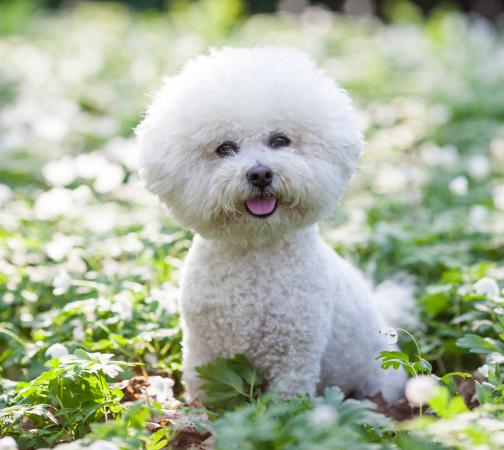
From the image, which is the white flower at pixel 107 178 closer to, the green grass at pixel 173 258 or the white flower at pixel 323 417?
the green grass at pixel 173 258

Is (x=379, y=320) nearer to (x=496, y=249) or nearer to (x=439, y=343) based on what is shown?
(x=439, y=343)

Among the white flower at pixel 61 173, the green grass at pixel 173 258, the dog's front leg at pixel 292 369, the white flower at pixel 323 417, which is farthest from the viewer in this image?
the white flower at pixel 61 173

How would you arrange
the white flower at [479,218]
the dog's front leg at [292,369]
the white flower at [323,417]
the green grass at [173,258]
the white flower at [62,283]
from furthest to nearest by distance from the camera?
the white flower at [479,218] < the white flower at [62,283] < the dog's front leg at [292,369] < the green grass at [173,258] < the white flower at [323,417]

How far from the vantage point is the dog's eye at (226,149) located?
2.59 metres

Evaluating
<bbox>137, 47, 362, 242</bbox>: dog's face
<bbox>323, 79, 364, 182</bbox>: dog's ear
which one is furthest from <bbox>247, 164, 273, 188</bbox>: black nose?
<bbox>323, 79, 364, 182</bbox>: dog's ear

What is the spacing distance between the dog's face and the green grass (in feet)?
1.82

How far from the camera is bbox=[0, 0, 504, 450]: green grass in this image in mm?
2045

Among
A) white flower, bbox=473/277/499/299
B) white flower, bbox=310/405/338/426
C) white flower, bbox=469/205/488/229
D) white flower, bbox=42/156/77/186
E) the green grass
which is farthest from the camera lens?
white flower, bbox=42/156/77/186

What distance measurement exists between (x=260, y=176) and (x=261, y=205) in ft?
0.38

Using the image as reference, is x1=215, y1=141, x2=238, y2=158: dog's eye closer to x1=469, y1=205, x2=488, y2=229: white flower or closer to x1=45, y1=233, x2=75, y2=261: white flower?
x1=45, y1=233, x2=75, y2=261: white flower

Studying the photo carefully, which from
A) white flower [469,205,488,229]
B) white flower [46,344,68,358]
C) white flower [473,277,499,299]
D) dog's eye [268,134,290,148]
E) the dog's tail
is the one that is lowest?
white flower [46,344,68,358]

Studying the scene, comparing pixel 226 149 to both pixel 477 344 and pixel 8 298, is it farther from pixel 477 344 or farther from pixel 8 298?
pixel 8 298

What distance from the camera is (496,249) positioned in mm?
3938

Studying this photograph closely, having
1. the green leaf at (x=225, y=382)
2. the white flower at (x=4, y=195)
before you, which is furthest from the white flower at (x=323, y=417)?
the white flower at (x=4, y=195)
